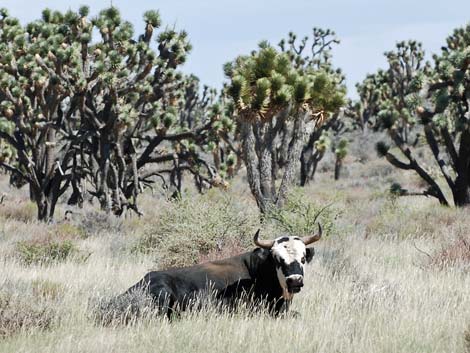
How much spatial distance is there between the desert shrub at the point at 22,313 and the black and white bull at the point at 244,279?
0.91m

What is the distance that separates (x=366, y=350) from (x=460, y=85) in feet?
54.6

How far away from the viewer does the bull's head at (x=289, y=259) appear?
7664 millimetres

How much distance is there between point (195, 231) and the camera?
1262 cm

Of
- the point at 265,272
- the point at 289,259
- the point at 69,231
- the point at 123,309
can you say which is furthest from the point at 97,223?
the point at 289,259

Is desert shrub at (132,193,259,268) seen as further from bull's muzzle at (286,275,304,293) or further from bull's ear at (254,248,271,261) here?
bull's muzzle at (286,275,304,293)

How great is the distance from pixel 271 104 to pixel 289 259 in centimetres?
1092

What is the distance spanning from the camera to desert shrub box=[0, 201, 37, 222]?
22962mm

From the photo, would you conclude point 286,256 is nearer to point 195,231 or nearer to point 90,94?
point 195,231

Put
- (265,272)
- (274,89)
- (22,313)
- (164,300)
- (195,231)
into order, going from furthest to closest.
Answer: (274,89)
(195,231)
(265,272)
(164,300)
(22,313)

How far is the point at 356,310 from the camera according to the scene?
8266 millimetres

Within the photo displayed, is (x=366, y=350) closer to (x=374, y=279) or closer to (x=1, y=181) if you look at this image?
(x=374, y=279)

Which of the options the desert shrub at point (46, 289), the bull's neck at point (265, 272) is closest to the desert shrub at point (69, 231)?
the desert shrub at point (46, 289)

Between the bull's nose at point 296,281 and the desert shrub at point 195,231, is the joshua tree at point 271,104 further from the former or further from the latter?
the bull's nose at point 296,281

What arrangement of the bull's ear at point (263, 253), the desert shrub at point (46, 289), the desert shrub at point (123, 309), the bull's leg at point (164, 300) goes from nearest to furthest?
the desert shrub at point (123, 309) → the bull's leg at point (164, 300) → the bull's ear at point (263, 253) → the desert shrub at point (46, 289)
